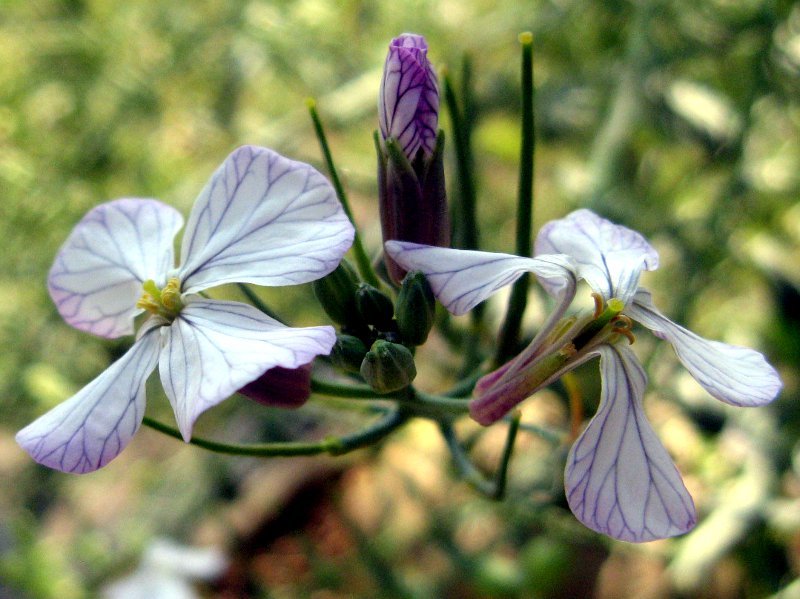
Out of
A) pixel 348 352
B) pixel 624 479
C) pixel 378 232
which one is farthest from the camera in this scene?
pixel 378 232

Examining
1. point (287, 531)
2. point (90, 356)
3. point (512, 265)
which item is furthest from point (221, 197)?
point (287, 531)

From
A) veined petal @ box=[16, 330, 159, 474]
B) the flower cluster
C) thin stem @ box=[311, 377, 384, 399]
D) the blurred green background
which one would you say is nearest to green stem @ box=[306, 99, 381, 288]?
the flower cluster

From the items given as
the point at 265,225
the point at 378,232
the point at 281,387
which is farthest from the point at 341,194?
the point at 378,232

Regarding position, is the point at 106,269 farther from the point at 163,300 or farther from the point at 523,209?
the point at 523,209

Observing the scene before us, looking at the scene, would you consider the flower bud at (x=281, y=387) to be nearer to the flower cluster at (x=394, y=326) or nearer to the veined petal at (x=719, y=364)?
the flower cluster at (x=394, y=326)

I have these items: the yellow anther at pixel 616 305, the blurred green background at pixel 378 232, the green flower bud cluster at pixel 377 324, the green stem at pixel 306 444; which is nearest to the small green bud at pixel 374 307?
the green flower bud cluster at pixel 377 324

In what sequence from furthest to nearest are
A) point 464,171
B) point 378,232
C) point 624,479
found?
point 378,232 → point 464,171 → point 624,479

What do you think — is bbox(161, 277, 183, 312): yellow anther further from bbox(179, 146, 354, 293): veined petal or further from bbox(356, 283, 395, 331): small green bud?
bbox(356, 283, 395, 331): small green bud
